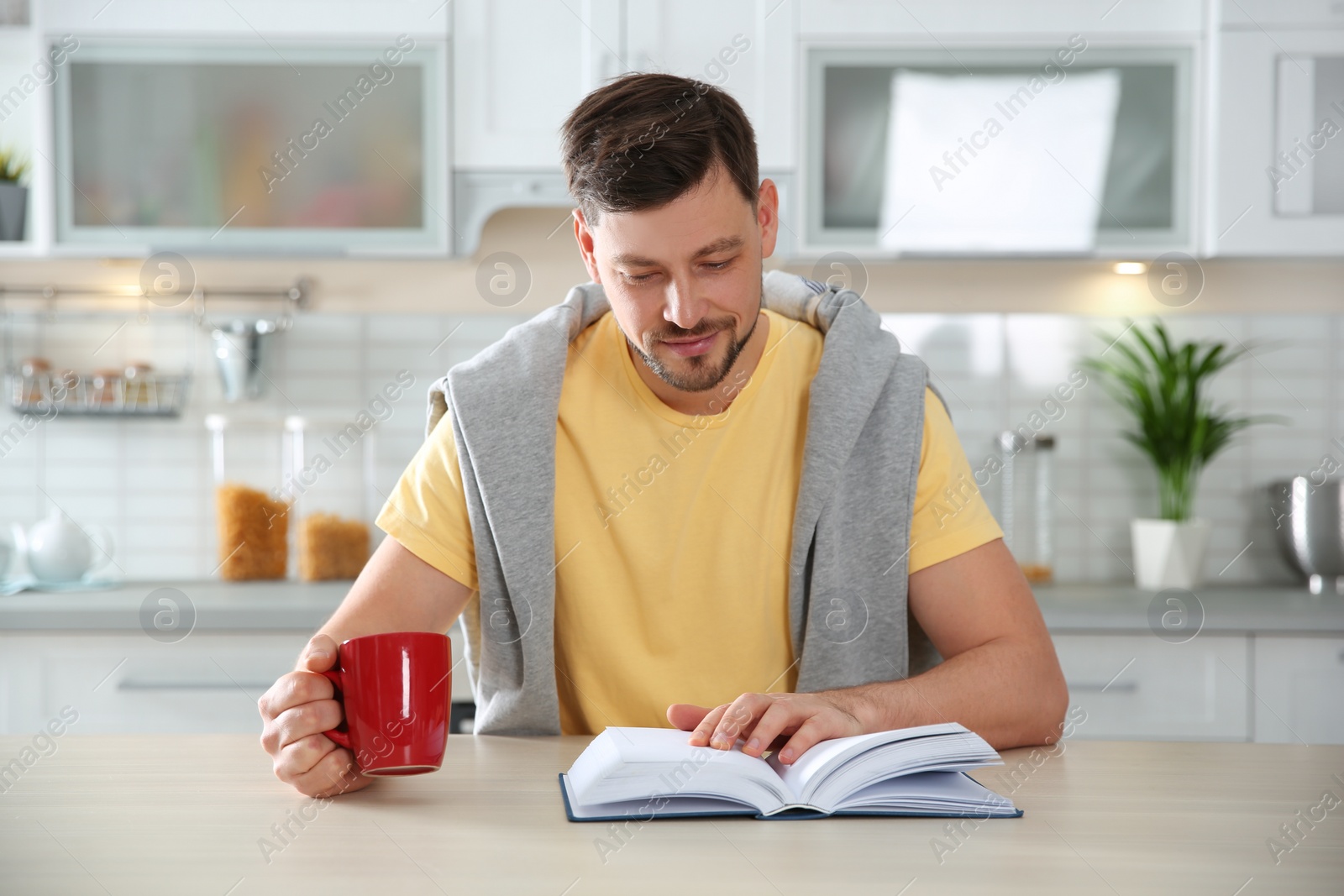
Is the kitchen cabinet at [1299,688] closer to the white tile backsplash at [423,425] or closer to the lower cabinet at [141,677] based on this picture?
the white tile backsplash at [423,425]

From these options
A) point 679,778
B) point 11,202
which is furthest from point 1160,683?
point 11,202

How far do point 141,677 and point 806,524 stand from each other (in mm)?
1415

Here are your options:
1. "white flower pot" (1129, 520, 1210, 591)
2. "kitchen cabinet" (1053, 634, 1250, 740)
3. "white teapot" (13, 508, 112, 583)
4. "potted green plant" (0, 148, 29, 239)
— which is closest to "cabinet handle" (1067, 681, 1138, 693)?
"kitchen cabinet" (1053, 634, 1250, 740)

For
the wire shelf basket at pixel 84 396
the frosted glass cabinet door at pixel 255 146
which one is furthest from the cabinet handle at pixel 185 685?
the frosted glass cabinet door at pixel 255 146

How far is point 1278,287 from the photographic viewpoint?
2469mm

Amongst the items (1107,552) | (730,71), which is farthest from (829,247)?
(1107,552)

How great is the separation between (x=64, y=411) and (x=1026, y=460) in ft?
6.91

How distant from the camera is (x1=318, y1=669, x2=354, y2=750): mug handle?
0.84 metres

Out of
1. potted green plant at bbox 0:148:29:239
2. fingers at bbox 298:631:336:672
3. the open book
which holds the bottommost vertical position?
the open book

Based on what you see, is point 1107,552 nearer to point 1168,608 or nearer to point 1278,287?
point 1168,608

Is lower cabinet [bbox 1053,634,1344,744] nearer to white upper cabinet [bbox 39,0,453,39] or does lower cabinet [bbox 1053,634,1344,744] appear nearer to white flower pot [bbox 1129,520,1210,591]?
white flower pot [bbox 1129,520,1210,591]

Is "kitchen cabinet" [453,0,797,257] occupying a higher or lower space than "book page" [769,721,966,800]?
higher

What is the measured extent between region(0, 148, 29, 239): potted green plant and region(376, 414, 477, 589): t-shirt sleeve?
1.52m

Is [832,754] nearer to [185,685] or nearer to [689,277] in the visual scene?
[689,277]
